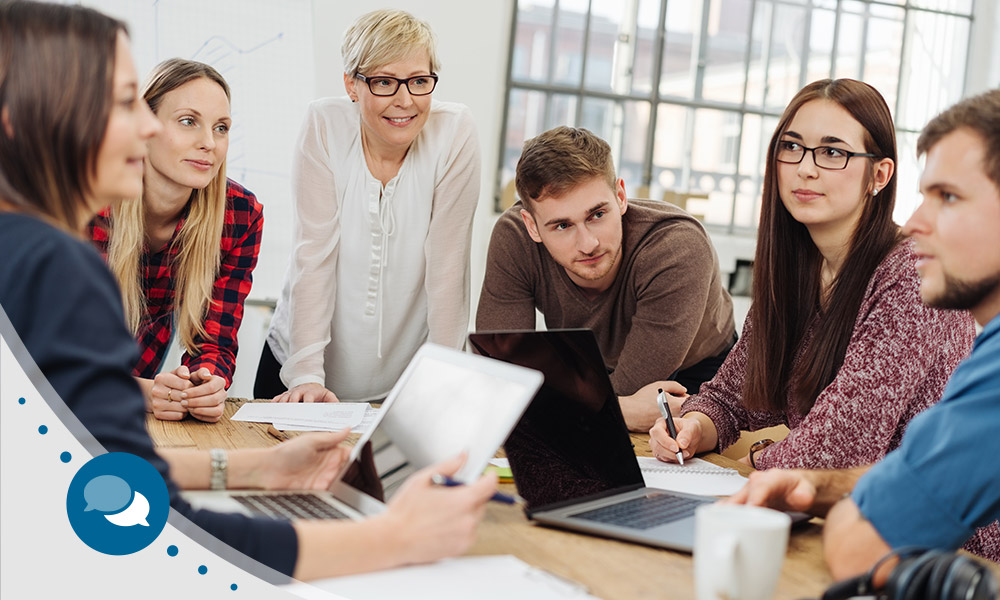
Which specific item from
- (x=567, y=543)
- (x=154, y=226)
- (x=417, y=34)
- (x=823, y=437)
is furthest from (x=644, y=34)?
(x=567, y=543)

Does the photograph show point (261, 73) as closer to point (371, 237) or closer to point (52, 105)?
point (371, 237)

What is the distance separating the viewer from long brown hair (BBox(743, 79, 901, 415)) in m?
1.50

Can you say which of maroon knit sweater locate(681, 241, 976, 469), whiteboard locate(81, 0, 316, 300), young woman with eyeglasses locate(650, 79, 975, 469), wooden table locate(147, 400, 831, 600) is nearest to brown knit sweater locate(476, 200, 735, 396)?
young woman with eyeglasses locate(650, 79, 975, 469)

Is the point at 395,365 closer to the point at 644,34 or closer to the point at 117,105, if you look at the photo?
the point at 117,105

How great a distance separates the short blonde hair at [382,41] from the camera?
1935mm

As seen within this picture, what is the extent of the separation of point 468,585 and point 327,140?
57.6 inches

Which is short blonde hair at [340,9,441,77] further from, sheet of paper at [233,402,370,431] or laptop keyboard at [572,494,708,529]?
laptop keyboard at [572,494,708,529]

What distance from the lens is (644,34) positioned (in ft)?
16.2

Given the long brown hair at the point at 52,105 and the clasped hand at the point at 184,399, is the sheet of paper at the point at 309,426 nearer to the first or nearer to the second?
the clasped hand at the point at 184,399

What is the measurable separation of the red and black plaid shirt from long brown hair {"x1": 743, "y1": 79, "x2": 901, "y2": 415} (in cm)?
103

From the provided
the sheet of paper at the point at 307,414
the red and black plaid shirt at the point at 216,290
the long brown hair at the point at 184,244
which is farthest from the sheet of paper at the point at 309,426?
the long brown hair at the point at 184,244

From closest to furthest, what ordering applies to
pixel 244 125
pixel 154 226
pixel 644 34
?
pixel 154 226
pixel 244 125
pixel 644 34

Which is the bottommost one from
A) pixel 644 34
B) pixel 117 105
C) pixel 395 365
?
pixel 395 365

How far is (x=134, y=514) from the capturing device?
84 centimetres
